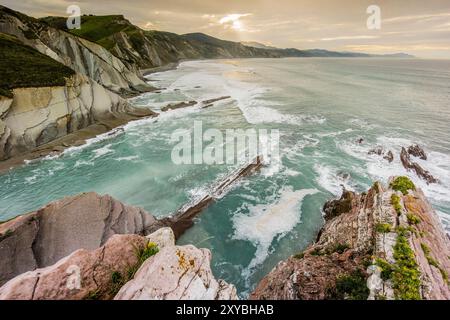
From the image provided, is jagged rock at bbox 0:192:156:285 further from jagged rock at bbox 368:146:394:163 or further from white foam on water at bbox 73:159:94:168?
jagged rock at bbox 368:146:394:163

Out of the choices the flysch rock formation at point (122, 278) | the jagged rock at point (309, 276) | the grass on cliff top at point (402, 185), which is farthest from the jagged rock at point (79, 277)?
the grass on cliff top at point (402, 185)

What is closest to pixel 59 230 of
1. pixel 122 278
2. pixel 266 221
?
pixel 122 278

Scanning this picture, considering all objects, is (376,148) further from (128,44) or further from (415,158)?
(128,44)

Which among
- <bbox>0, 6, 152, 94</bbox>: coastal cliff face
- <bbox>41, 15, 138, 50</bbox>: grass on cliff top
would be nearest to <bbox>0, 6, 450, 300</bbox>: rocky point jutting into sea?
<bbox>0, 6, 152, 94</bbox>: coastal cliff face

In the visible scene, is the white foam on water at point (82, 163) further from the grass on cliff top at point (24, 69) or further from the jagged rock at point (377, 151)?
the jagged rock at point (377, 151)

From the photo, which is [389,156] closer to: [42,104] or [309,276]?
[309,276]
